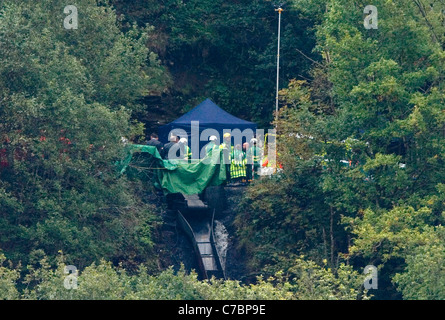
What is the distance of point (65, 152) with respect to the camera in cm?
1858

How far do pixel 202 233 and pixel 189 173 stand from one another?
1.63 metres

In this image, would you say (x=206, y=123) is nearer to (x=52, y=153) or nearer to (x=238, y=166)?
(x=238, y=166)

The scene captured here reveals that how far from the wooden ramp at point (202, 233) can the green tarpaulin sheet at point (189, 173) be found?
59cm

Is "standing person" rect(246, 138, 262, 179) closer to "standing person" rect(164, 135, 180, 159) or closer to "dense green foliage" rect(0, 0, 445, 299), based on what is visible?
"dense green foliage" rect(0, 0, 445, 299)

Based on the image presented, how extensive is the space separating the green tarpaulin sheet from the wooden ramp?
0.59 metres

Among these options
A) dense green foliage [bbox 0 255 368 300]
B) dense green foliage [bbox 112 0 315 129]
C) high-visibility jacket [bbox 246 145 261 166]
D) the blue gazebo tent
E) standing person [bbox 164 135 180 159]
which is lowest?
dense green foliage [bbox 0 255 368 300]

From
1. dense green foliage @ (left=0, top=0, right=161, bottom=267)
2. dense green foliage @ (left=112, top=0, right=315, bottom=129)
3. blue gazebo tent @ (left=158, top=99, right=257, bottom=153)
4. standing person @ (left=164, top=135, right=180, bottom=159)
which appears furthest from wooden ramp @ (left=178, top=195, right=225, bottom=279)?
dense green foliage @ (left=112, top=0, right=315, bottom=129)

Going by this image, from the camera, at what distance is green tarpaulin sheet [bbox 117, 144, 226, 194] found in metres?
22.1

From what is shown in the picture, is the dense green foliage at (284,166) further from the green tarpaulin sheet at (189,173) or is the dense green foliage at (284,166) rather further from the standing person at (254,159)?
the standing person at (254,159)

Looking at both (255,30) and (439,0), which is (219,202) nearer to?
(439,0)

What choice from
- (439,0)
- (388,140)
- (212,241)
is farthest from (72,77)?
(439,0)

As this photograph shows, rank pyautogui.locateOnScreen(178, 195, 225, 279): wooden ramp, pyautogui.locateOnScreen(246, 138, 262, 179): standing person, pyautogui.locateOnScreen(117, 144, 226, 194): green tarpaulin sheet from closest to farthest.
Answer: pyautogui.locateOnScreen(178, 195, 225, 279): wooden ramp
pyautogui.locateOnScreen(117, 144, 226, 194): green tarpaulin sheet
pyautogui.locateOnScreen(246, 138, 262, 179): standing person

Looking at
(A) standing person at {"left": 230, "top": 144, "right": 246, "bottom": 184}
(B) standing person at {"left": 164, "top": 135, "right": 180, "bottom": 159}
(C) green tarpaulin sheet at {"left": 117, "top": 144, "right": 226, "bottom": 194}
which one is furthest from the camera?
(B) standing person at {"left": 164, "top": 135, "right": 180, "bottom": 159}

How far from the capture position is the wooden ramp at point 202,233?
21.4 metres
